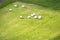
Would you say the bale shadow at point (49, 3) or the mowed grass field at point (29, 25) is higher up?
the bale shadow at point (49, 3)

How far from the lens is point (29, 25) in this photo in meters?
3.39

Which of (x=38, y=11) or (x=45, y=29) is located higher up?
(x=38, y=11)

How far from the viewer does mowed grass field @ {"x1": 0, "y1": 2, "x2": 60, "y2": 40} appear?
10.1 ft

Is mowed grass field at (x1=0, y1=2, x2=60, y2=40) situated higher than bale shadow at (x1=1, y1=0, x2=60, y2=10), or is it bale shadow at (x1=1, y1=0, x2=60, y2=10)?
bale shadow at (x1=1, y1=0, x2=60, y2=10)

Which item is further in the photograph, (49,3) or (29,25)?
(49,3)

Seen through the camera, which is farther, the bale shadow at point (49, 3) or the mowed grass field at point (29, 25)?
the bale shadow at point (49, 3)

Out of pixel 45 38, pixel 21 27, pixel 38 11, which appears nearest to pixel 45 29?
pixel 45 38

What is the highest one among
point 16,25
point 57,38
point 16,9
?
point 16,9

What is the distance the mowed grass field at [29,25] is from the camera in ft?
10.1

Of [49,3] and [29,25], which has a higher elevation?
[49,3]

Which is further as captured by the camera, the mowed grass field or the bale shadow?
the bale shadow

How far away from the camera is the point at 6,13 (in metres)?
4.02

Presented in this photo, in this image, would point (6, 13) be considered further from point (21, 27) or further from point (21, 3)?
point (21, 27)

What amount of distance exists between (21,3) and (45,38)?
1636 millimetres
